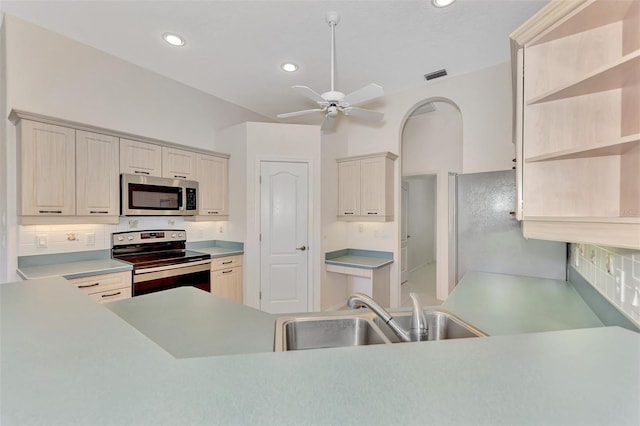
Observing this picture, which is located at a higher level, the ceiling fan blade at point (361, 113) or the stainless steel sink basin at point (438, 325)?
the ceiling fan blade at point (361, 113)

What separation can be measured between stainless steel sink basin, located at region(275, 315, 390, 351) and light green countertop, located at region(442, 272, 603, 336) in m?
0.53

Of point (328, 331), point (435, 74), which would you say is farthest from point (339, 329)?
point (435, 74)

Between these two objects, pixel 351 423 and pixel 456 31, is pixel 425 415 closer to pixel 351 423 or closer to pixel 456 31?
pixel 351 423

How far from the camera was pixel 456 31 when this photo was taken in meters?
2.55

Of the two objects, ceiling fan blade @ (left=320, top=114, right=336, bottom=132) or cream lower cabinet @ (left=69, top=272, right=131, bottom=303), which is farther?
ceiling fan blade @ (left=320, top=114, right=336, bottom=132)

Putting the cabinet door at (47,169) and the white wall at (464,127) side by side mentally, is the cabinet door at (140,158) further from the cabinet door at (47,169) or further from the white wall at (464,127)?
the white wall at (464,127)

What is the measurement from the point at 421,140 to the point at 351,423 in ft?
16.7

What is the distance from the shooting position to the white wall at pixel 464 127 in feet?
10.1

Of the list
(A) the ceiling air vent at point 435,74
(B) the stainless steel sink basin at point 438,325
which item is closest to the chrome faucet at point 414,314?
(B) the stainless steel sink basin at point 438,325

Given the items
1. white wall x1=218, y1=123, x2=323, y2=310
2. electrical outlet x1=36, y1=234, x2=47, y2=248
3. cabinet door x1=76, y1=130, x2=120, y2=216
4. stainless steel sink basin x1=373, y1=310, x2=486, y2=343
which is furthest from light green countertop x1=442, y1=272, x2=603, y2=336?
electrical outlet x1=36, y1=234, x2=47, y2=248

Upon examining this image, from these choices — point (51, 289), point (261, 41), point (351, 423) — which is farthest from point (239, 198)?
point (351, 423)

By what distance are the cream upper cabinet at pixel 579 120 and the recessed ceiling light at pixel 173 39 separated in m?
2.77

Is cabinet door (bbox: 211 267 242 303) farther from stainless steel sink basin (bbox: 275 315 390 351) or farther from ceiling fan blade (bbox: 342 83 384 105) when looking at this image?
ceiling fan blade (bbox: 342 83 384 105)

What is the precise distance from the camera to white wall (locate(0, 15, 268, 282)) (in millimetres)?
2348
